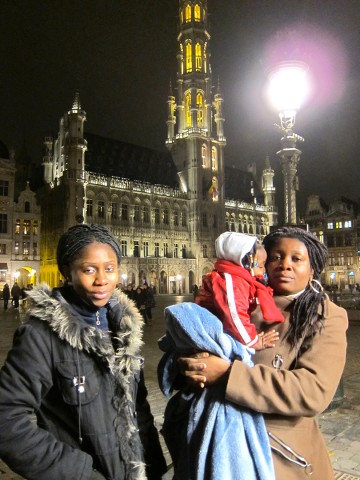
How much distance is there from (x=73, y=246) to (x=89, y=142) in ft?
179

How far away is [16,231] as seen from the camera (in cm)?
4362

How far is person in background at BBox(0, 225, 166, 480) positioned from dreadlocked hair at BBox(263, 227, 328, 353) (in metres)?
0.74

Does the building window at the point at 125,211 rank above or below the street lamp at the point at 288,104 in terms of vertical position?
above

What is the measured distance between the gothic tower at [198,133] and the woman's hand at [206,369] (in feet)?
173

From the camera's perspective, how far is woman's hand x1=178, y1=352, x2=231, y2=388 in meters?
1.62

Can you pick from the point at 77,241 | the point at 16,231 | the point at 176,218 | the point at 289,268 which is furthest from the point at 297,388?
the point at 176,218

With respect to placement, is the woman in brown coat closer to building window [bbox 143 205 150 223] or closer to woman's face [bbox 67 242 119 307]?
woman's face [bbox 67 242 119 307]

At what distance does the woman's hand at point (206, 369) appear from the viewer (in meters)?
1.62

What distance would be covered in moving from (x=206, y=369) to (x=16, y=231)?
150 feet

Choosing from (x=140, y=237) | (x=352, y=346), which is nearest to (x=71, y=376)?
(x=352, y=346)

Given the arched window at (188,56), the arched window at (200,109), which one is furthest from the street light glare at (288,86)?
the arched window at (188,56)

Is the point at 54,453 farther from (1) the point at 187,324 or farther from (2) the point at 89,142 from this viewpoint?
(2) the point at 89,142

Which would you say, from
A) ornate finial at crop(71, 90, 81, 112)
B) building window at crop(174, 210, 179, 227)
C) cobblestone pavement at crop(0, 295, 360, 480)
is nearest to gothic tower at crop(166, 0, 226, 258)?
building window at crop(174, 210, 179, 227)

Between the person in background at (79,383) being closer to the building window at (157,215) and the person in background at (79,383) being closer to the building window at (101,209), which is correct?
the building window at (101,209)
